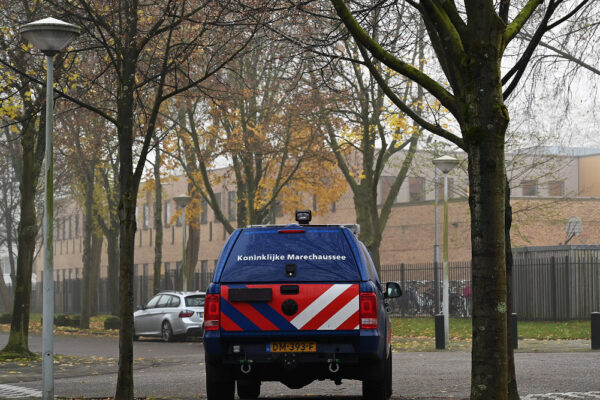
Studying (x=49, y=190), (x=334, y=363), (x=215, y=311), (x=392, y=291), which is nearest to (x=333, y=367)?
(x=334, y=363)

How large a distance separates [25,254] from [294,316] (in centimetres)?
1291

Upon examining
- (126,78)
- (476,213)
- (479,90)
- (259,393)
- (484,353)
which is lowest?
(259,393)

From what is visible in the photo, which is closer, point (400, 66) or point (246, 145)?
point (400, 66)

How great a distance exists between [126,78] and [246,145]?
20.1 meters

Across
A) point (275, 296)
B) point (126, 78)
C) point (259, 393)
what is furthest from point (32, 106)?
point (275, 296)

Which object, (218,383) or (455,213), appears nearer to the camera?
(218,383)

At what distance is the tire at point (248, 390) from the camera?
13.2 metres

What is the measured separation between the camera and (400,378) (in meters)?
15.6

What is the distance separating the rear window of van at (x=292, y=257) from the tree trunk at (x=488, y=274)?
1.75 m

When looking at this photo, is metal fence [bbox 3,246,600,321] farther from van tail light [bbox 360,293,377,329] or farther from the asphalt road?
van tail light [bbox 360,293,377,329]

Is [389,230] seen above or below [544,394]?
above

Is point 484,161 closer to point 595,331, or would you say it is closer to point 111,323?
point 595,331

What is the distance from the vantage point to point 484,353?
896 cm

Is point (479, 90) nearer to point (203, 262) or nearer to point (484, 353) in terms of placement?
point (484, 353)
